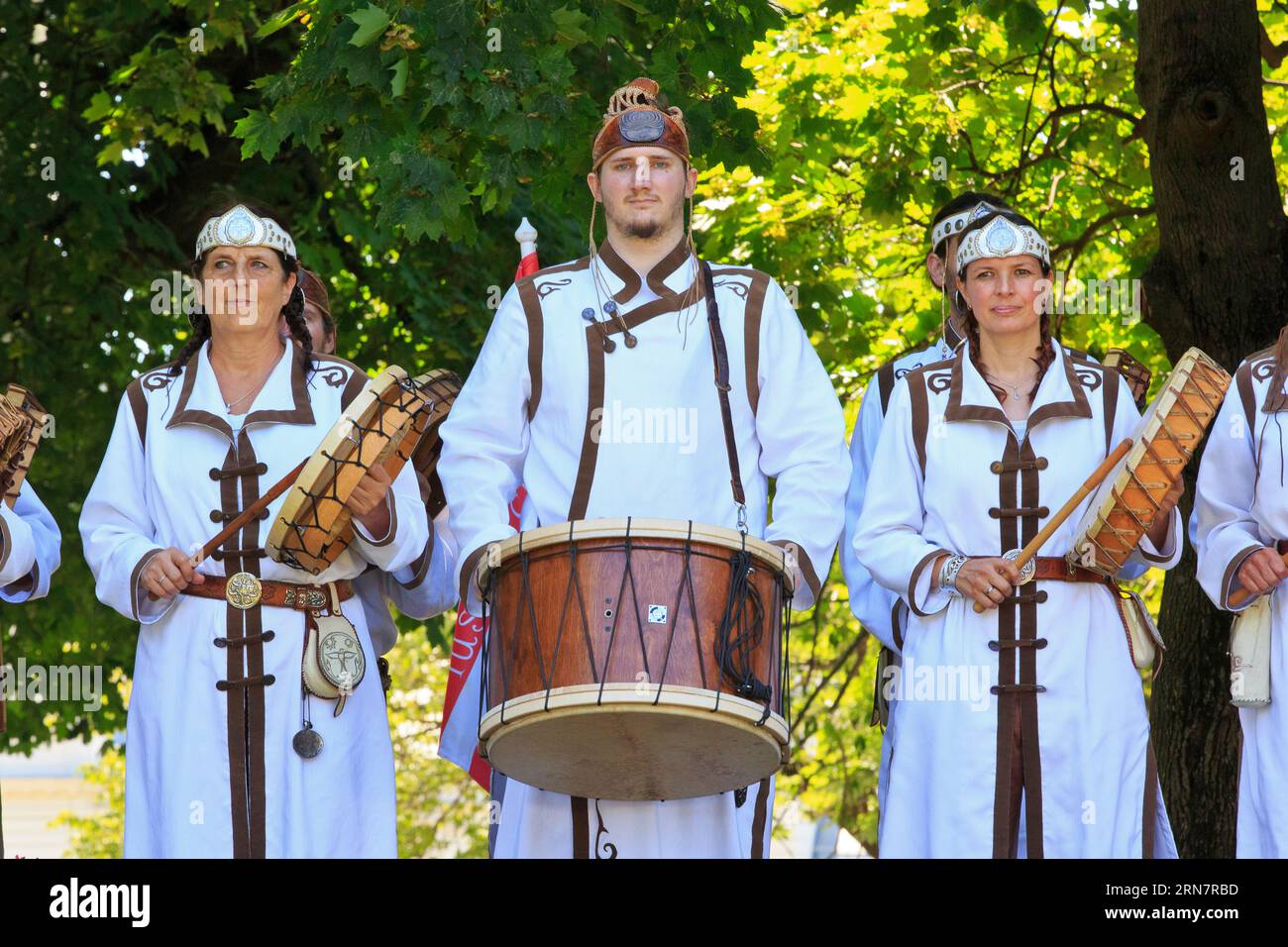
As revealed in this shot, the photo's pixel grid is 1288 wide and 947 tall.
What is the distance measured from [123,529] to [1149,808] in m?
3.43

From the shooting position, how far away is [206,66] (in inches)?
517

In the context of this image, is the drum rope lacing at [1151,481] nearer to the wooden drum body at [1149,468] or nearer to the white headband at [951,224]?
the wooden drum body at [1149,468]

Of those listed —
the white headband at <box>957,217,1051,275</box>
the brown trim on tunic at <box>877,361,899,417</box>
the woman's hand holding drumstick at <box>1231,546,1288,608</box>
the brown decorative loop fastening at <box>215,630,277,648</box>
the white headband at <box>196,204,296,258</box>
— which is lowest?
the brown decorative loop fastening at <box>215,630,277,648</box>

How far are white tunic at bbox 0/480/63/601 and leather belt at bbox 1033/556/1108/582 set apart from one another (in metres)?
3.34

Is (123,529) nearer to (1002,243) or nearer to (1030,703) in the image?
(1030,703)

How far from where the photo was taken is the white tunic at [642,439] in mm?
6391

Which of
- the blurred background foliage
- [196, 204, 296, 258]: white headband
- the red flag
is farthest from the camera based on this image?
the blurred background foliage

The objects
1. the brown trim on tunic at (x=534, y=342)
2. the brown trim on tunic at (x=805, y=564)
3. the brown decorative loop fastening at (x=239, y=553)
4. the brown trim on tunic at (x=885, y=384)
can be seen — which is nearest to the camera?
the brown trim on tunic at (x=805, y=564)

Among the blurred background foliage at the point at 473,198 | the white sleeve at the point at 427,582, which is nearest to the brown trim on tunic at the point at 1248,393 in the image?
the white sleeve at the point at 427,582

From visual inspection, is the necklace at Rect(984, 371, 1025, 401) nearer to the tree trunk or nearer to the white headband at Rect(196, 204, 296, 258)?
the white headband at Rect(196, 204, 296, 258)

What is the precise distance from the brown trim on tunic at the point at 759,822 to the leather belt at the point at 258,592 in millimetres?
1516

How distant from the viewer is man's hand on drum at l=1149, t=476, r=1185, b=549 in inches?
252

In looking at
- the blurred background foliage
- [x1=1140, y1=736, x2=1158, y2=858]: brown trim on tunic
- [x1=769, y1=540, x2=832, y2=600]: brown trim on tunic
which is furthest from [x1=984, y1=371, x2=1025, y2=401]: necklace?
the blurred background foliage

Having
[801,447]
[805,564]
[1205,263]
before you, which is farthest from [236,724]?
[1205,263]
